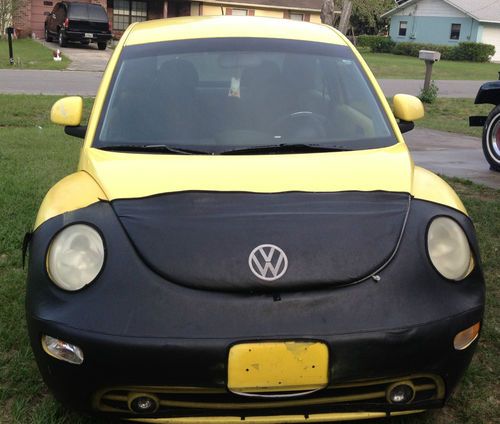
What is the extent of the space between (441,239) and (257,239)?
76cm

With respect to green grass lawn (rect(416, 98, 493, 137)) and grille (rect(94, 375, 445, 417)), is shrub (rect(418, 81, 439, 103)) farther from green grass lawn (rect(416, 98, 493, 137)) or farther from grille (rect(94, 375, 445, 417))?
grille (rect(94, 375, 445, 417))

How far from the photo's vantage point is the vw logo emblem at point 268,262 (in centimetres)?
221

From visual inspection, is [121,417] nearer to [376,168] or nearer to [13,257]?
[376,168]

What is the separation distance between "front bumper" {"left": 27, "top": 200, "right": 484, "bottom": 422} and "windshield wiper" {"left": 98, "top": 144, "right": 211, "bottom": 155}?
0.73 meters

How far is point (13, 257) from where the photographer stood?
428cm

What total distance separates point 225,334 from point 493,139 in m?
6.45

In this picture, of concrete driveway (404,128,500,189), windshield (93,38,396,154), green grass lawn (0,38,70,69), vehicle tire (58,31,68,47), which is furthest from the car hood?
vehicle tire (58,31,68,47)

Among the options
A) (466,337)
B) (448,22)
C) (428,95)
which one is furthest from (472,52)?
(466,337)

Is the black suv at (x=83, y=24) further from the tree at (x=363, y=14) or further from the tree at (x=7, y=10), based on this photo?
the tree at (x=363, y=14)

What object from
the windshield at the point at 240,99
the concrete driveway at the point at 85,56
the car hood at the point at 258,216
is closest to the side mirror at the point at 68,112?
the windshield at the point at 240,99

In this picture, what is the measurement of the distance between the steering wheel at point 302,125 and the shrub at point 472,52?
134 feet

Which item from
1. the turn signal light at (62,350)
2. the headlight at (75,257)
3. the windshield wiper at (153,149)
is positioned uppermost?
the windshield wiper at (153,149)

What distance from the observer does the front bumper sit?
209 centimetres

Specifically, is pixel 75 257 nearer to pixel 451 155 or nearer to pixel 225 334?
pixel 225 334
